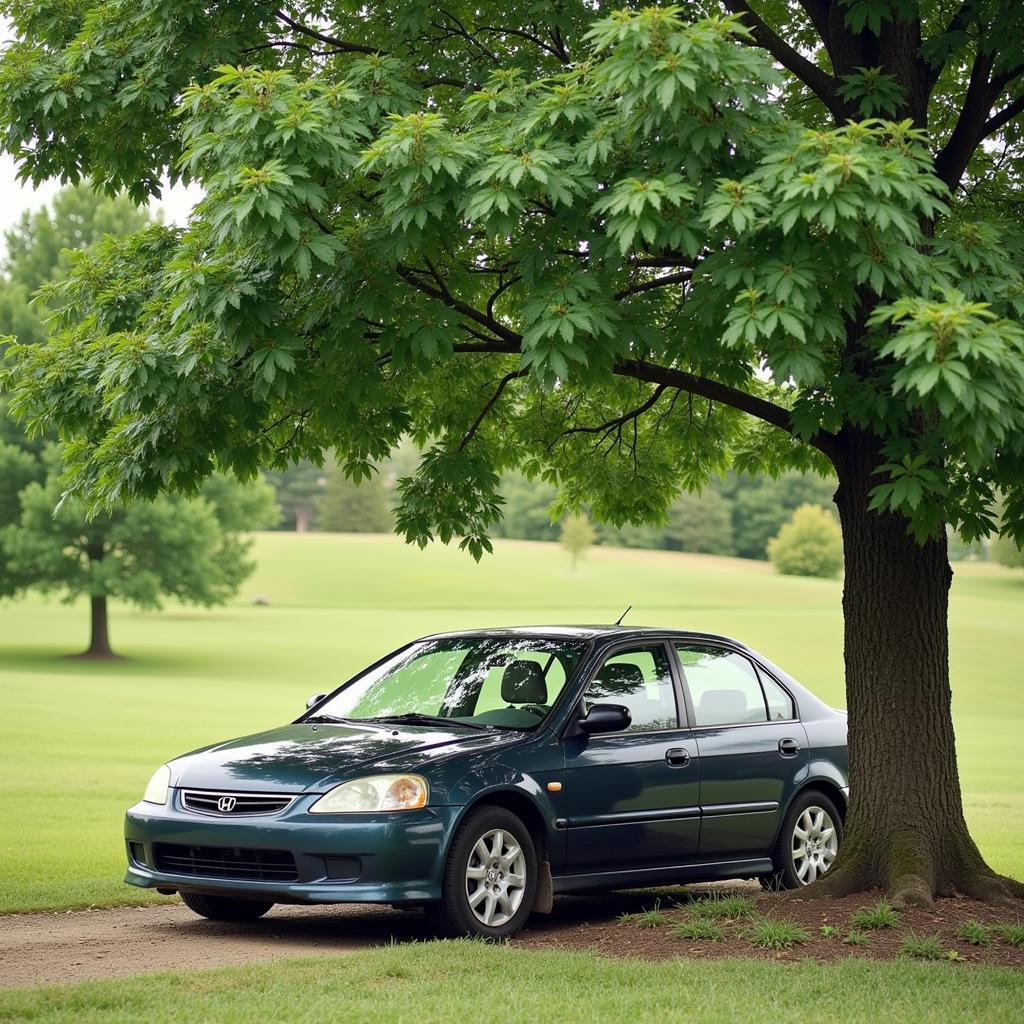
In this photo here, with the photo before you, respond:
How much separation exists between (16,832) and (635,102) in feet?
36.8

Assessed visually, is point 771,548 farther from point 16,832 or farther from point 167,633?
point 16,832

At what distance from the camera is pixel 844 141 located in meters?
6.88

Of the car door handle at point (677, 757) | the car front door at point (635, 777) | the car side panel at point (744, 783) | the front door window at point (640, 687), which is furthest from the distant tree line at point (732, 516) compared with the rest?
the car door handle at point (677, 757)

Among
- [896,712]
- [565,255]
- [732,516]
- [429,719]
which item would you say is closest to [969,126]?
[565,255]

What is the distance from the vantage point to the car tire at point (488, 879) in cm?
820

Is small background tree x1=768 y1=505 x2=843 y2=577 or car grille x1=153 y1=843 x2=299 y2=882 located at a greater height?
small background tree x1=768 y1=505 x2=843 y2=577

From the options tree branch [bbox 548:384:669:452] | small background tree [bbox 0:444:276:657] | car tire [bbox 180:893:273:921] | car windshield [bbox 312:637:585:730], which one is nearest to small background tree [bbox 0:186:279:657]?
small background tree [bbox 0:444:276:657]

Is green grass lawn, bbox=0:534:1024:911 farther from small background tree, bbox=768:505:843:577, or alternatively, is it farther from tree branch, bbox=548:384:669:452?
tree branch, bbox=548:384:669:452

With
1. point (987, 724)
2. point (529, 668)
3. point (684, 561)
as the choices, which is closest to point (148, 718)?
point (987, 724)

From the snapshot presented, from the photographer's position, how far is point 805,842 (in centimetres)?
1045

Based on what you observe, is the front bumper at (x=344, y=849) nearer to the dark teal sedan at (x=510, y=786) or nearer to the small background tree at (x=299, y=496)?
the dark teal sedan at (x=510, y=786)

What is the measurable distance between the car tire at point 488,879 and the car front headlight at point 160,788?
167 centimetres

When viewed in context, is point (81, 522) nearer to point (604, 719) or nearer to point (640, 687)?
point (640, 687)

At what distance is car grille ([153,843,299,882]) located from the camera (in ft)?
26.7
